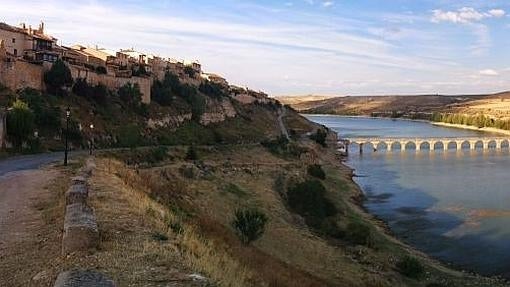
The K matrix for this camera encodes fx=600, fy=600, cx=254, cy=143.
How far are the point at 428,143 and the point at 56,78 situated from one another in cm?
7127

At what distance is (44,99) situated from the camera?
3916 cm

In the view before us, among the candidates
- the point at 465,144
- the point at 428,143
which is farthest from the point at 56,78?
the point at 465,144

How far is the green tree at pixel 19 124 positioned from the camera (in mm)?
29109

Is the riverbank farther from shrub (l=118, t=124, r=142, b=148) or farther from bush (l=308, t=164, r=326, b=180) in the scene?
shrub (l=118, t=124, r=142, b=148)

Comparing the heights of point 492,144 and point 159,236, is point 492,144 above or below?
below

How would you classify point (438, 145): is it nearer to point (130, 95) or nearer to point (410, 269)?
point (130, 95)

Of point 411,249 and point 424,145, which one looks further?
point 424,145

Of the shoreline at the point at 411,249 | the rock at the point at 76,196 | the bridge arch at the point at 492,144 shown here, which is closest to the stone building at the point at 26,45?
the shoreline at the point at 411,249

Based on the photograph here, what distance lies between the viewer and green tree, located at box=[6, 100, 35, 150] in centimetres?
2911

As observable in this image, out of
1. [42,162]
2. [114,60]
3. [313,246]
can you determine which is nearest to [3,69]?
[42,162]

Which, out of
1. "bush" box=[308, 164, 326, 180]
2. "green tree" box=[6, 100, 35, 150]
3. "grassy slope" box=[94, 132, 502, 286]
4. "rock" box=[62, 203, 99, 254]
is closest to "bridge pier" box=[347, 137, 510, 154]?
"bush" box=[308, 164, 326, 180]

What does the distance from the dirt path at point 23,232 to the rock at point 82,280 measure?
3.83ft

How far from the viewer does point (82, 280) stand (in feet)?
18.8

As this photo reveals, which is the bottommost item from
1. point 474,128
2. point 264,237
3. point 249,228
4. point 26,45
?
point 264,237
